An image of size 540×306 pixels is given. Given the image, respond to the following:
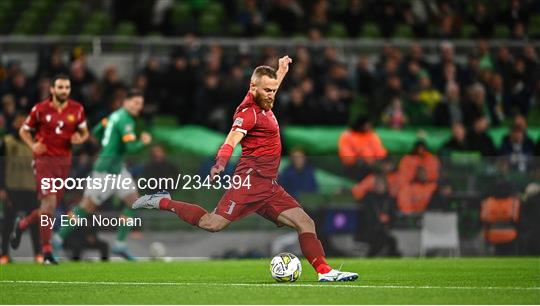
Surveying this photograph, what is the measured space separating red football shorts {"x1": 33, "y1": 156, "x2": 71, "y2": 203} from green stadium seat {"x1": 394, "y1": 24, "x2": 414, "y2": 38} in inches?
493

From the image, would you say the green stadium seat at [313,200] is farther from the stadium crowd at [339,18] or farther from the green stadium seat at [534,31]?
the green stadium seat at [534,31]

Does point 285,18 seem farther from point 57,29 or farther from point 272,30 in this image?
point 57,29

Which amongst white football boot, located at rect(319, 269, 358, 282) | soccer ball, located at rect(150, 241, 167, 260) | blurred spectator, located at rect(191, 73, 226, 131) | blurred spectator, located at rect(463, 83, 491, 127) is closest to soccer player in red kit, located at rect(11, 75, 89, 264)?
soccer ball, located at rect(150, 241, 167, 260)

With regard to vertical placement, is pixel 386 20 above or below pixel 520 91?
above

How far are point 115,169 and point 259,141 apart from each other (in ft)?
21.2

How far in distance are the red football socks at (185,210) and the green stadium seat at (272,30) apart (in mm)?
14457

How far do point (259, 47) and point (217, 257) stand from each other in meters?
6.92

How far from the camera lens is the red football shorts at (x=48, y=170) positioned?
17703 millimetres

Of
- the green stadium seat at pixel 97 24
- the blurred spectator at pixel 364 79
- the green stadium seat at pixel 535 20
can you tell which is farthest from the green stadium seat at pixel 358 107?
the green stadium seat at pixel 97 24

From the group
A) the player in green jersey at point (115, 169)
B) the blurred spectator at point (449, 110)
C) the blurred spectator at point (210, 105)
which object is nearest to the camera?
the player in green jersey at point (115, 169)

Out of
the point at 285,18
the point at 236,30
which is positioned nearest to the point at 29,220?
the point at 236,30

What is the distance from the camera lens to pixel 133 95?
18766 millimetres

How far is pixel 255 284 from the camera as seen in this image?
1295cm

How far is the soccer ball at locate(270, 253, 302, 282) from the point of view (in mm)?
13016
